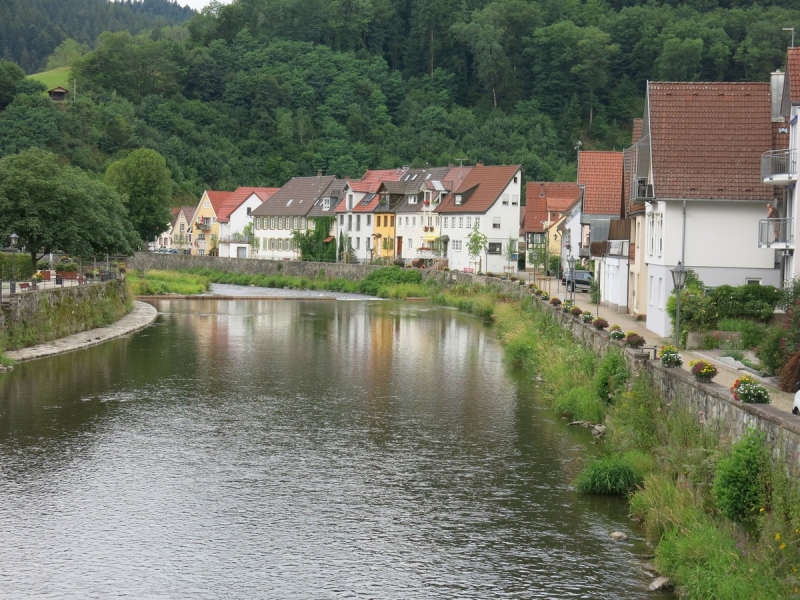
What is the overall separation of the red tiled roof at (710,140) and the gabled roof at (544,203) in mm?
49354

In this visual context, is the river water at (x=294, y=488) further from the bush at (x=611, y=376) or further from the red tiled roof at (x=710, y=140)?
the red tiled roof at (x=710, y=140)

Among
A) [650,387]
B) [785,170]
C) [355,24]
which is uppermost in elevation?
[355,24]

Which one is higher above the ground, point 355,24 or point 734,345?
point 355,24

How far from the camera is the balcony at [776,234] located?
30453 mm

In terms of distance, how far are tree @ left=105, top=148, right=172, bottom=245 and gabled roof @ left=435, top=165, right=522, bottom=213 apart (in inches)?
1056

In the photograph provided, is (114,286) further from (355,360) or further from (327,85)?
(327,85)

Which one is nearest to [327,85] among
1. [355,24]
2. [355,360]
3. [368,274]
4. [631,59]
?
[355,24]

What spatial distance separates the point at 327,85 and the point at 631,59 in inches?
1571

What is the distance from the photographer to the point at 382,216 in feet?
304

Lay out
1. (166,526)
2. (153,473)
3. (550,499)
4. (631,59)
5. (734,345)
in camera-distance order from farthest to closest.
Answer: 1. (631,59)
2. (734,345)
3. (153,473)
4. (550,499)
5. (166,526)

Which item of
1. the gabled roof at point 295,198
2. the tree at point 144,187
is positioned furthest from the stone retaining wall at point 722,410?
the gabled roof at point 295,198

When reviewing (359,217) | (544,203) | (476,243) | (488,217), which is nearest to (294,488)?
(476,243)

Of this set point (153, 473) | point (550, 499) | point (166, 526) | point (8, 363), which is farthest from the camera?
point (8, 363)

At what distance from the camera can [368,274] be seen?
82.1 metres
